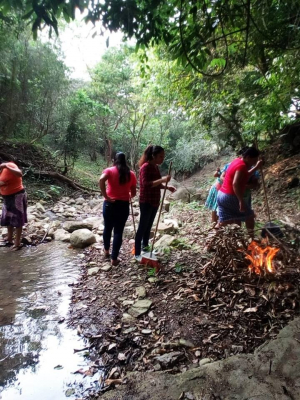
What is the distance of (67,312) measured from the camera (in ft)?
10.3

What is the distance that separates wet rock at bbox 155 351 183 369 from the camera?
7.21 ft

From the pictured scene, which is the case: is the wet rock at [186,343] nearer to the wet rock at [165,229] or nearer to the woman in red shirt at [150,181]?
the woman in red shirt at [150,181]

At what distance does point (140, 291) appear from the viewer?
10.9 ft

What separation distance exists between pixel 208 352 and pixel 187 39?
3096 mm

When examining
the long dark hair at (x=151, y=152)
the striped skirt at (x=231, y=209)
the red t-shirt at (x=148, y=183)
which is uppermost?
the long dark hair at (x=151, y=152)

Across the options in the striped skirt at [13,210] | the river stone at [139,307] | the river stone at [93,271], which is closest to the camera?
the river stone at [139,307]

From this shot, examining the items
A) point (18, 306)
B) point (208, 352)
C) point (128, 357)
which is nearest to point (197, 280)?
point (208, 352)

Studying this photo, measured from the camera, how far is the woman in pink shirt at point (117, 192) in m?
3.84

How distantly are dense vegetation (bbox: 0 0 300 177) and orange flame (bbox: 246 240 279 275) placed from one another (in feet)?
7.11

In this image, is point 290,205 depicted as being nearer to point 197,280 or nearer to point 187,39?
point 197,280

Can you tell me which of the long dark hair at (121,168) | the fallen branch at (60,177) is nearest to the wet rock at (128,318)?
the long dark hair at (121,168)

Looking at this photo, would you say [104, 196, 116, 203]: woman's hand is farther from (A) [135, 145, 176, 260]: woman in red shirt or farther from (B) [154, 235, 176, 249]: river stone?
(B) [154, 235, 176, 249]: river stone

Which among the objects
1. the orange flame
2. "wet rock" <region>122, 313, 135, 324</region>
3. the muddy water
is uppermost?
the orange flame

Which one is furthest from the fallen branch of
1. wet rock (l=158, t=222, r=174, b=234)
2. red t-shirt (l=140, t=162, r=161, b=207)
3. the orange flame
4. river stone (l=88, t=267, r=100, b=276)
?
the orange flame
